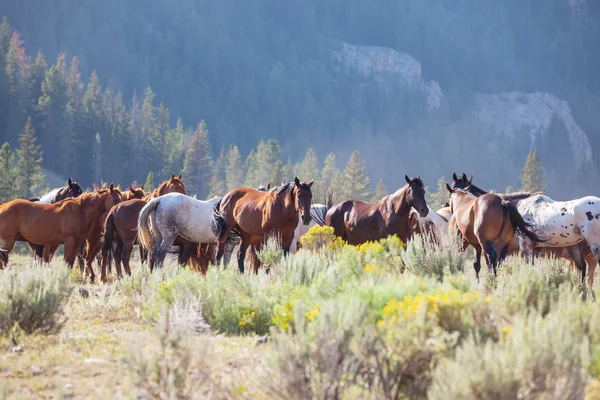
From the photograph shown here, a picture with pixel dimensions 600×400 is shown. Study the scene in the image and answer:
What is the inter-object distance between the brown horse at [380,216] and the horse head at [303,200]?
1975 millimetres

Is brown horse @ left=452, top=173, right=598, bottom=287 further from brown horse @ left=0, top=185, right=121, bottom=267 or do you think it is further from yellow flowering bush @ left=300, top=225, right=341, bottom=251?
brown horse @ left=0, top=185, right=121, bottom=267

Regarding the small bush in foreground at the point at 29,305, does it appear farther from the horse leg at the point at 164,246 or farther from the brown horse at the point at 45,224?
the horse leg at the point at 164,246

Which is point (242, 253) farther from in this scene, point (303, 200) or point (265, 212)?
point (303, 200)

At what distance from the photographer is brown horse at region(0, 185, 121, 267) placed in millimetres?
13352

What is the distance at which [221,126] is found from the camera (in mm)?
148375

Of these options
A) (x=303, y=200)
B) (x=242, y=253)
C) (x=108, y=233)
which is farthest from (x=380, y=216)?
(x=108, y=233)

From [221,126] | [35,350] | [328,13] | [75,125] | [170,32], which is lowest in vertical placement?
[35,350]

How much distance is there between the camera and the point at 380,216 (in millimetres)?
14297

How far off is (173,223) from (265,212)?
1958 millimetres

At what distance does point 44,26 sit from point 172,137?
301ft

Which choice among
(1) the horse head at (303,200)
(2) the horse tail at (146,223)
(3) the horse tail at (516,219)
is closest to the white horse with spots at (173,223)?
(2) the horse tail at (146,223)

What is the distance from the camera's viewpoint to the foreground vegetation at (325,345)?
13.4ft

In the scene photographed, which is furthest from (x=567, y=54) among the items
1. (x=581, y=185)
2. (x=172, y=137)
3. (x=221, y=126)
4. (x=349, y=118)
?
(x=172, y=137)

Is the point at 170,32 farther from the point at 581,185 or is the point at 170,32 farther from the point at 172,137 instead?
the point at 581,185
